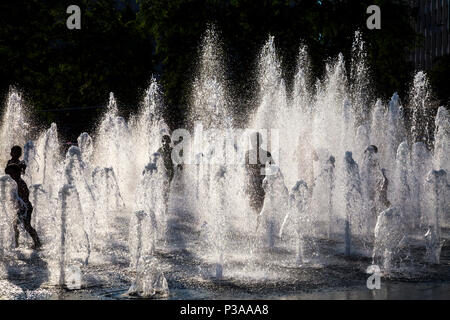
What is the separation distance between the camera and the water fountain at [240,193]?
28.3ft

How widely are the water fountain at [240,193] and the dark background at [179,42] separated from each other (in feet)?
1.72

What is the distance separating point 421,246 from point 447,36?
79335 mm

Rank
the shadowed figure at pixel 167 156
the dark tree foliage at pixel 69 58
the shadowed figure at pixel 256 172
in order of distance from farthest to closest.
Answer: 1. the dark tree foliage at pixel 69 58
2. the shadowed figure at pixel 167 156
3. the shadowed figure at pixel 256 172

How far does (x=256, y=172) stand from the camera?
34.8 ft

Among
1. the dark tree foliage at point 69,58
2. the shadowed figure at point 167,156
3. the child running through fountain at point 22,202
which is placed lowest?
the child running through fountain at point 22,202

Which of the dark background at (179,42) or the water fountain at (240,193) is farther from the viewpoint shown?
the dark background at (179,42)

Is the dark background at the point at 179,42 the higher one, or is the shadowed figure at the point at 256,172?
Answer: the dark background at the point at 179,42

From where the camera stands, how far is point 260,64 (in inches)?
1048

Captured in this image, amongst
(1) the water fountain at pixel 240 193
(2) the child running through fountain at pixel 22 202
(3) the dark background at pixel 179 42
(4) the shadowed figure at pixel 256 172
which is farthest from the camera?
(3) the dark background at pixel 179 42

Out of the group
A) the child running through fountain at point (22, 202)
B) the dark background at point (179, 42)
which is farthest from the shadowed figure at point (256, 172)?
the dark background at point (179, 42)

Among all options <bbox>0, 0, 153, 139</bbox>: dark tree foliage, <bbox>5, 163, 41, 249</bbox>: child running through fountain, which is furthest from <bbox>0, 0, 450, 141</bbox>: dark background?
<bbox>5, 163, 41, 249</bbox>: child running through fountain

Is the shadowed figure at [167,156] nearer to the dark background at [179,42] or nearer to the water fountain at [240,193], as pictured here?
the water fountain at [240,193]

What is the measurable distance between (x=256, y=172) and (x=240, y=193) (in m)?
5.44

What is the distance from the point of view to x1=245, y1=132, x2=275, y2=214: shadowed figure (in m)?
10.6
